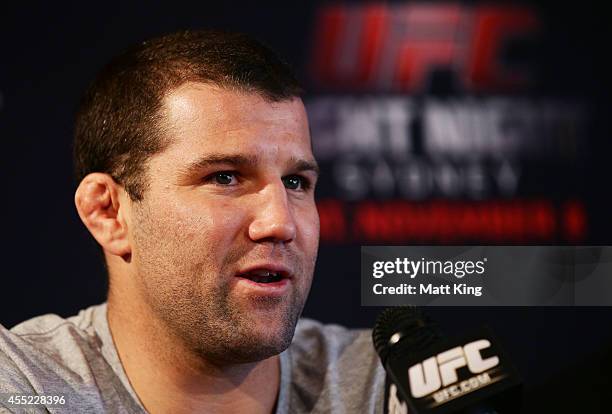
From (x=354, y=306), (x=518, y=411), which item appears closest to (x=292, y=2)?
(x=354, y=306)

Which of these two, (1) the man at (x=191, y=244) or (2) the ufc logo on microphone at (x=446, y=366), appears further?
(1) the man at (x=191, y=244)

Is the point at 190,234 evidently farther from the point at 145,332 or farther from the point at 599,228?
the point at 599,228

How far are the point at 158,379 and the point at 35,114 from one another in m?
0.74

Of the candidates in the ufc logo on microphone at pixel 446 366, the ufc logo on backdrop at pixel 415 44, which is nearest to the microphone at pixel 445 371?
the ufc logo on microphone at pixel 446 366

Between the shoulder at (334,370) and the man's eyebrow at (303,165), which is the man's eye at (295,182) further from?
the shoulder at (334,370)

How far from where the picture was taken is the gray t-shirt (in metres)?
1.38

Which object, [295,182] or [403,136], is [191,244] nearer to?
[295,182]

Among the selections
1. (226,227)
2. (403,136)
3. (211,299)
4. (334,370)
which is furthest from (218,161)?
(403,136)

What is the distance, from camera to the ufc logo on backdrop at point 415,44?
1.90 metres

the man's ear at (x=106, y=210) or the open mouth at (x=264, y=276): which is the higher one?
the man's ear at (x=106, y=210)

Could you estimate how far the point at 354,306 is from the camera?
70.9 inches

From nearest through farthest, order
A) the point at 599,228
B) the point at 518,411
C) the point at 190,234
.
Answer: the point at 518,411, the point at 190,234, the point at 599,228

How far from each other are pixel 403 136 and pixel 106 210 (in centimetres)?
75

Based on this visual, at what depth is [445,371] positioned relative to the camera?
37.4 inches
